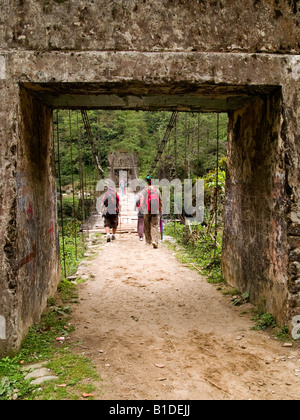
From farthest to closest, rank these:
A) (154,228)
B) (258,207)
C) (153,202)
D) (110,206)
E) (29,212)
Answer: (110,206) → (154,228) → (153,202) → (258,207) → (29,212)

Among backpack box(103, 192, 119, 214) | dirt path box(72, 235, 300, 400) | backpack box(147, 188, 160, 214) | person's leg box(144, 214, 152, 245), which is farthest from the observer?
backpack box(103, 192, 119, 214)

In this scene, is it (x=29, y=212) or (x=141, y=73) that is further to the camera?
(x=29, y=212)

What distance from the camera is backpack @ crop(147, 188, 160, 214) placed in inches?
249

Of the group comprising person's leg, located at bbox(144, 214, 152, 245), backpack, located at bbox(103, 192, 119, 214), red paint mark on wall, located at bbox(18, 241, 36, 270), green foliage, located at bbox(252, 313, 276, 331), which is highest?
backpack, located at bbox(103, 192, 119, 214)

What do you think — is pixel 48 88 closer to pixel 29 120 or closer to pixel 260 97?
pixel 29 120

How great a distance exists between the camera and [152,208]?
6.34m

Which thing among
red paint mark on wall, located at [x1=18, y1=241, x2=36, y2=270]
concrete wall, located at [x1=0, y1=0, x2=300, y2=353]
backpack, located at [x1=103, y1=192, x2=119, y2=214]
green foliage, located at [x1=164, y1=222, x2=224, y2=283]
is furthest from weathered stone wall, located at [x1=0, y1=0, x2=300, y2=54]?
backpack, located at [x1=103, y1=192, x2=119, y2=214]

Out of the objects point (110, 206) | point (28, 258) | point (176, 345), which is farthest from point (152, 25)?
point (110, 206)

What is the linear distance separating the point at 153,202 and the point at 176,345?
12.8ft

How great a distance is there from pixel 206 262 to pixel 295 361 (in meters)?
3.01

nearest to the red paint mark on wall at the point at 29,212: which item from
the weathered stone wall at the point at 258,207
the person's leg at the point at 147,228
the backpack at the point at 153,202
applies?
the weathered stone wall at the point at 258,207

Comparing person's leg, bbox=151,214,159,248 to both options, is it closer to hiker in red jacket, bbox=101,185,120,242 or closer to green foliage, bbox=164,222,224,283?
green foliage, bbox=164,222,224,283

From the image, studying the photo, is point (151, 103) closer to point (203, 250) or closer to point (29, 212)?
point (29, 212)

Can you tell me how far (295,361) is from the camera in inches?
91.9
